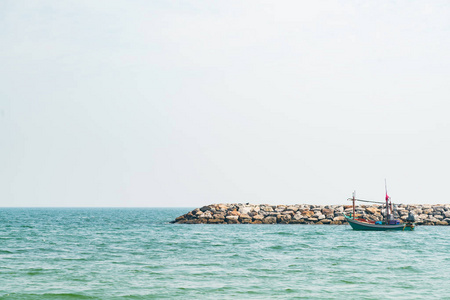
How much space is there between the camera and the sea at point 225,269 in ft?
70.3

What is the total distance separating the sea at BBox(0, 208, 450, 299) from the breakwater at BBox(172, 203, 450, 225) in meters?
22.4

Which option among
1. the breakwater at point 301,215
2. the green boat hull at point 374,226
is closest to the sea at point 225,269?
the green boat hull at point 374,226

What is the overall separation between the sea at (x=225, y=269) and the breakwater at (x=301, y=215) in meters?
22.4

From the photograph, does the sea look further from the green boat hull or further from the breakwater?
the breakwater

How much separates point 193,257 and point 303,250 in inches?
337

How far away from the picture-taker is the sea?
21.4 metres

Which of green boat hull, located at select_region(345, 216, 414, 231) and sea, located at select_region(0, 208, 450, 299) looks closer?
sea, located at select_region(0, 208, 450, 299)

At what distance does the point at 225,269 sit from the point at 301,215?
135 ft

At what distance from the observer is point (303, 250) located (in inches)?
1437

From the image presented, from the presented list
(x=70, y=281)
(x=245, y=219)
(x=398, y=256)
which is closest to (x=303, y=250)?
(x=398, y=256)

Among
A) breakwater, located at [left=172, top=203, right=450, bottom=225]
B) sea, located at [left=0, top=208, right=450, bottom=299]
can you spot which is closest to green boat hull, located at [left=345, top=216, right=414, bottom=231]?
breakwater, located at [left=172, top=203, right=450, bottom=225]

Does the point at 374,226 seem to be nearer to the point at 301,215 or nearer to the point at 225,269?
the point at 301,215

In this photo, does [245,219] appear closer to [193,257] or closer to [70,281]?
[193,257]

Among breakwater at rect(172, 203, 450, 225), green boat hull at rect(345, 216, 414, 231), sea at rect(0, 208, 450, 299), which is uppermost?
breakwater at rect(172, 203, 450, 225)
